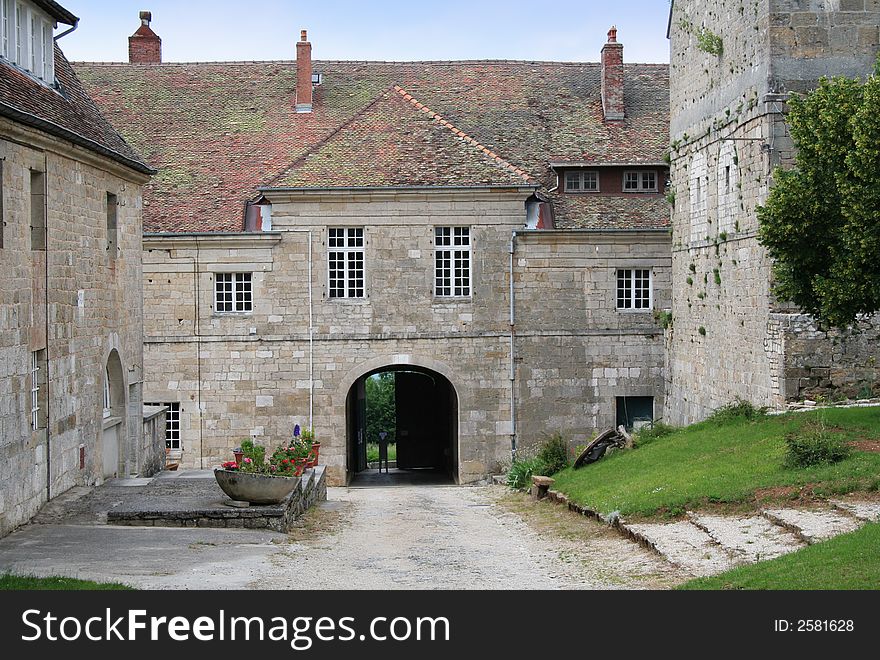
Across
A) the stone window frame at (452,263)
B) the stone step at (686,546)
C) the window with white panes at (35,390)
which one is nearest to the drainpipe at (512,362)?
the stone window frame at (452,263)

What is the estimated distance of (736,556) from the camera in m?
13.7

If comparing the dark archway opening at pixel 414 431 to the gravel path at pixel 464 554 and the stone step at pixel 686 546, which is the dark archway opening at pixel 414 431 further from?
the stone step at pixel 686 546

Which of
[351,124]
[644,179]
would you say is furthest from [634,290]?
[351,124]

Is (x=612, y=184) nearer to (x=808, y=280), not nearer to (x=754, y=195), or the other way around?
(x=754, y=195)

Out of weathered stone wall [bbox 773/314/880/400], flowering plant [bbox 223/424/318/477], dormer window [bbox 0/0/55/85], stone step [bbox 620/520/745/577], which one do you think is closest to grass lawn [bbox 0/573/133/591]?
stone step [bbox 620/520/745/577]

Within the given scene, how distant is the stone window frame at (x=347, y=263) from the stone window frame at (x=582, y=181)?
6.00 m

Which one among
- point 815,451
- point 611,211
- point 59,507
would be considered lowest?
point 59,507

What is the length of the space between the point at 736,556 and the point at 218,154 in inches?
948

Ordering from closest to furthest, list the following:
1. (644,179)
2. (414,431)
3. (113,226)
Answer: (113,226) → (644,179) → (414,431)

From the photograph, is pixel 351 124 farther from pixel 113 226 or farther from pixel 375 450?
pixel 375 450

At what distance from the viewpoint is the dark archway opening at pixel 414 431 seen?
1298 inches

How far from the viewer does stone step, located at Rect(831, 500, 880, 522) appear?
557 inches

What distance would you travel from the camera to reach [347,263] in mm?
31391

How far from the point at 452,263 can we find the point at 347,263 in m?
2.64
